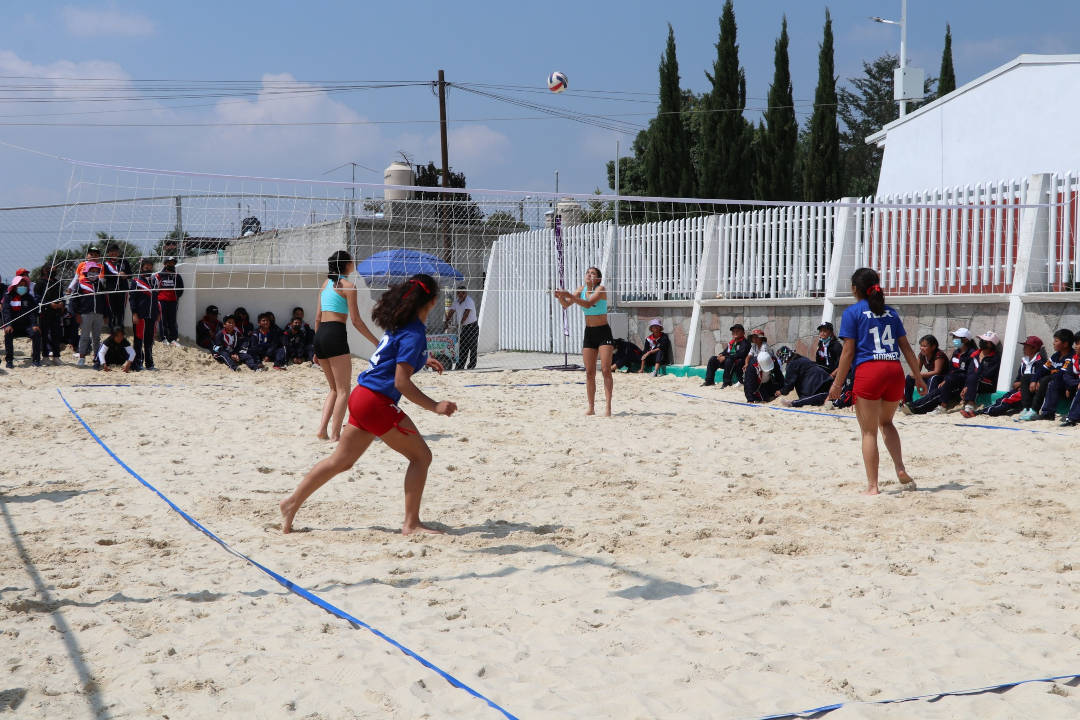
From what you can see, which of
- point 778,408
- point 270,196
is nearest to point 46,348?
point 270,196

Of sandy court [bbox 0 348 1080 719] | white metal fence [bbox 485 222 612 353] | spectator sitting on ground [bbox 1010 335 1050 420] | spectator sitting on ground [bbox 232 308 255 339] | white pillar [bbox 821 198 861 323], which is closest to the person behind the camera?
sandy court [bbox 0 348 1080 719]

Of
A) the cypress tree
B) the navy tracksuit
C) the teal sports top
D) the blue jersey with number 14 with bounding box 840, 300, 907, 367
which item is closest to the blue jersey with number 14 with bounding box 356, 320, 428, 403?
the blue jersey with number 14 with bounding box 840, 300, 907, 367

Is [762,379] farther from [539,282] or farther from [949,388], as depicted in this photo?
[539,282]

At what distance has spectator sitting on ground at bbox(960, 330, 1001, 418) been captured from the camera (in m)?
8.58

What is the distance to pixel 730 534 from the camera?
14.3 ft

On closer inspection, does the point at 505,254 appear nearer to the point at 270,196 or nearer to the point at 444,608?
the point at 270,196

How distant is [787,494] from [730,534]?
1.05m

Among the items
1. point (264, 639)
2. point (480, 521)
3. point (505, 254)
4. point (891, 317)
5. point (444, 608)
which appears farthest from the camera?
point (505, 254)

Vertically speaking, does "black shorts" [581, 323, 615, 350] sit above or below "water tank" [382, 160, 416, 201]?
below

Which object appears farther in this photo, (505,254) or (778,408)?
(505,254)

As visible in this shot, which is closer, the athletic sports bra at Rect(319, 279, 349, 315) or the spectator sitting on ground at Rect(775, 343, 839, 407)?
the athletic sports bra at Rect(319, 279, 349, 315)

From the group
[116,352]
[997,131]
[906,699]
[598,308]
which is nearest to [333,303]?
[598,308]

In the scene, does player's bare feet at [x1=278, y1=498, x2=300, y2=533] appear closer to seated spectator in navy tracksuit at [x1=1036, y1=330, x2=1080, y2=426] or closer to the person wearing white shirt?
seated spectator in navy tracksuit at [x1=1036, y1=330, x2=1080, y2=426]

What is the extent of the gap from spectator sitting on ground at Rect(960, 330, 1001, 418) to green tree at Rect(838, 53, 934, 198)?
105 feet
